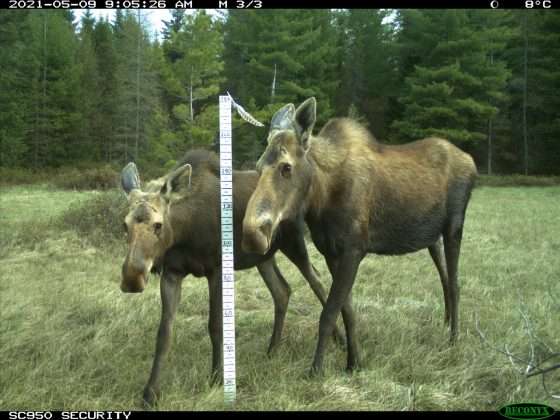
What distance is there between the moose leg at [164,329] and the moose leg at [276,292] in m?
1.37

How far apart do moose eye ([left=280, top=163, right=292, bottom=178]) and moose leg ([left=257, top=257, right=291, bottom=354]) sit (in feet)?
6.07

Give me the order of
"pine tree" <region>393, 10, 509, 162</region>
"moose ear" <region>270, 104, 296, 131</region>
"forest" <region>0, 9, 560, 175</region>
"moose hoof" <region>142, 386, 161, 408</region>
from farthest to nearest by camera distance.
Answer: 1. "pine tree" <region>393, 10, 509, 162</region>
2. "forest" <region>0, 9, 560, 175</region>
3. "moose ear" <region>270, 104, 296, 131</region>
4. "moose hoof" <region>142, 386, 161, 408</region>

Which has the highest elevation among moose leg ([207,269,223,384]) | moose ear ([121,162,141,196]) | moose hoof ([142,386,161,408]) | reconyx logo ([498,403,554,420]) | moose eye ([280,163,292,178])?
moose eye ([280,163,292,178])

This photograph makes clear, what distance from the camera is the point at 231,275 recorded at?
4.12 meters

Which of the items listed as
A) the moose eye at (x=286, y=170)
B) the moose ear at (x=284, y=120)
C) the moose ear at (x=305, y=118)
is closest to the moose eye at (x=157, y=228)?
the moose eye at (x=286, y=170)

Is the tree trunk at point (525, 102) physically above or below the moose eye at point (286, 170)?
above

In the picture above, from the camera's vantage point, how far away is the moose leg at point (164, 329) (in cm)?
439

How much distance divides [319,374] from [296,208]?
1.55 metres

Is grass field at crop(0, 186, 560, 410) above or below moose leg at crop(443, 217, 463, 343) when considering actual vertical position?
below

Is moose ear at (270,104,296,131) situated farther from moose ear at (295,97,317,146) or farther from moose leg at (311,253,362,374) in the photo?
moose leg at (311,253,362,374)

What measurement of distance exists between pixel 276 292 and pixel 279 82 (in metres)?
15.4

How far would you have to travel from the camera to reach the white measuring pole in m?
4.07

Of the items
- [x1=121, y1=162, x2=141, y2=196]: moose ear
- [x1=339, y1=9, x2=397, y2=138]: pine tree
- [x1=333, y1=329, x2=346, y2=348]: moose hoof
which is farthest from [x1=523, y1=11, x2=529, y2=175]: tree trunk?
[x1=121, y1=162, x2=141, y2=196]: moose ear

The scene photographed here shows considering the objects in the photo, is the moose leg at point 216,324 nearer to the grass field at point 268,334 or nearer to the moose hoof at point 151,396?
the grass field at point 268,334
